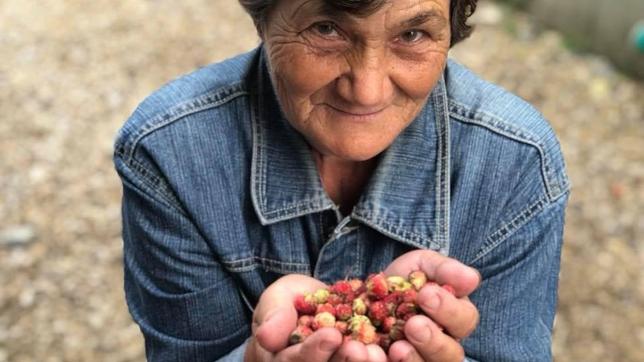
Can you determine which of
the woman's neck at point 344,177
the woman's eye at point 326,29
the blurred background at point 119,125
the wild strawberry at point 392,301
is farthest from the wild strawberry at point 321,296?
the blurred background at point 119,125

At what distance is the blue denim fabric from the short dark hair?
0.19 meters

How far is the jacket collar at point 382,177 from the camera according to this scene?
179cm

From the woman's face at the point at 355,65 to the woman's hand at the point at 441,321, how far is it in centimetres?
28

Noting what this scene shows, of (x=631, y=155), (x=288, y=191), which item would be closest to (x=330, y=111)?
(x=288, y=191)

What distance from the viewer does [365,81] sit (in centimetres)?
146

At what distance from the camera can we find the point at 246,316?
1.84m

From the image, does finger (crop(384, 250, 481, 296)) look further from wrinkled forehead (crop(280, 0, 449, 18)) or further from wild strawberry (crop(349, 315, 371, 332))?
wrinkled forehead (crop(280, 0, 449, 18))

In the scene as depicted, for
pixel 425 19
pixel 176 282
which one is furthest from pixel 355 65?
pixel 176 282

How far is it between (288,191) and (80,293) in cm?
200

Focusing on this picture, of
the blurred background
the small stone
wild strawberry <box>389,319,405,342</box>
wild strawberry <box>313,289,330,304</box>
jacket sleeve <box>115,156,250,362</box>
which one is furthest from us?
the small stone

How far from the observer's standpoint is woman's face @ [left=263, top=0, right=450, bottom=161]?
4.74 feet

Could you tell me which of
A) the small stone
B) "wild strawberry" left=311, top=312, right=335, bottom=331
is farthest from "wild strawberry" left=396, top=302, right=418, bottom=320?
the small stone

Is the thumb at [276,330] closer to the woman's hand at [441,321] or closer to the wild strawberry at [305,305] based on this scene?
the wild strawberry at [305,305]

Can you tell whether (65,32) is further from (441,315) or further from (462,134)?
(441,315)
